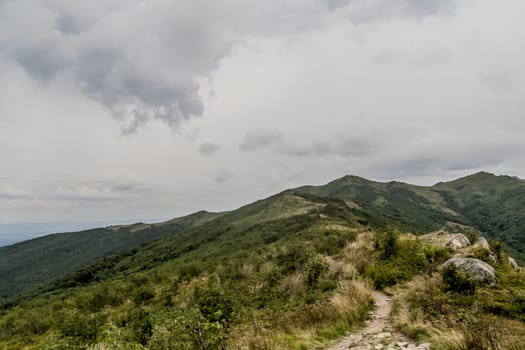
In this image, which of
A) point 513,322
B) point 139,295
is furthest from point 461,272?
point 139,295

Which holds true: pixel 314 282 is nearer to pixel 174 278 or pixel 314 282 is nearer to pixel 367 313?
pixel 367 313

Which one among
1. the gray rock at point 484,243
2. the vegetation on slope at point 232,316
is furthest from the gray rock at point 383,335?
the gray rock at point 484,243

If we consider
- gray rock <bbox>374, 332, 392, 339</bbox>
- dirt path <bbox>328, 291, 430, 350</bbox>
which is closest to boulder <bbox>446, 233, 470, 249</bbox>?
dirt path <bbox>328, 291, 430, 350</bbox>

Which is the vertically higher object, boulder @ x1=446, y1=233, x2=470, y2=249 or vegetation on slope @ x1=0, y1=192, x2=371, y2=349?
boulder @ x1=446, y1=233, x2=470, y2=249

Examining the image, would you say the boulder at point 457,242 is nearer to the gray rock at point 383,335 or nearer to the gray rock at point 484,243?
the gray rock at point 484,243

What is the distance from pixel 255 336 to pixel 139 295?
1086 inches

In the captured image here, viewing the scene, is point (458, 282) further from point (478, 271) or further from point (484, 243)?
point (484, 243)

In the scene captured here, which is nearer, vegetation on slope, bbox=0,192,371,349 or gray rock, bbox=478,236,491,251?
vegetation on slope, bbox=0,192,371,349

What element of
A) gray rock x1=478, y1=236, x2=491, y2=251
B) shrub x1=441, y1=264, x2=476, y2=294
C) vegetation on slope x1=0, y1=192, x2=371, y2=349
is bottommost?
vegetation on slope x1=0, y1=192, x2=371, y2=349

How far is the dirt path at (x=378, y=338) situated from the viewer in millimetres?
6371

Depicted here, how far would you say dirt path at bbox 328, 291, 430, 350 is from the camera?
637 centimetres

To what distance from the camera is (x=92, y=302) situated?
31.5m

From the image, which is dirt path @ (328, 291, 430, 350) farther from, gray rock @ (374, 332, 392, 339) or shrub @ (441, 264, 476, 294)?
shrub @ (441, 264, 476, 294)

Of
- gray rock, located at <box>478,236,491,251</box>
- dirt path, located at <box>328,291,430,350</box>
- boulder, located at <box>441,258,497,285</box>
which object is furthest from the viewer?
gray rock, located at <box>478,236,491,251</box>
